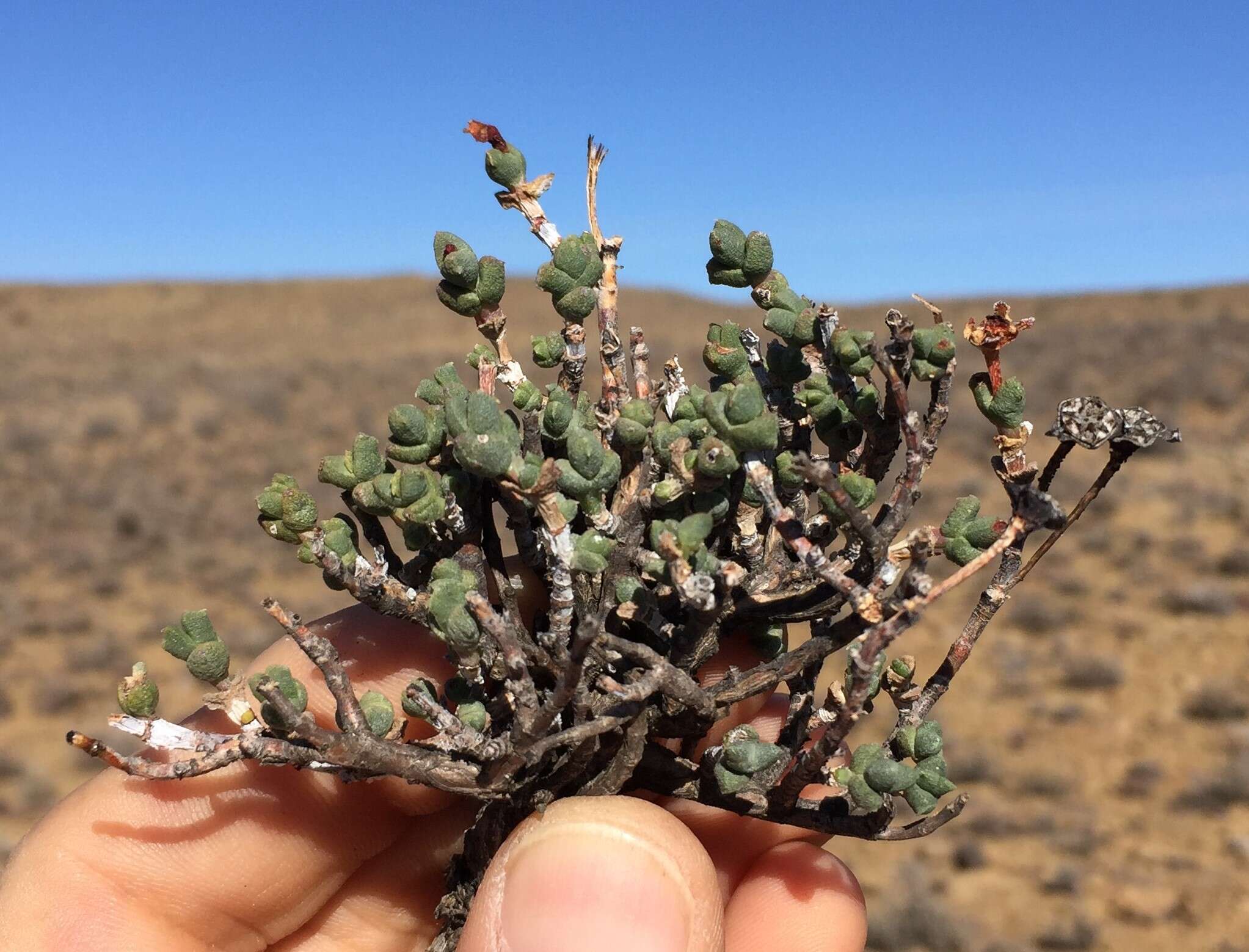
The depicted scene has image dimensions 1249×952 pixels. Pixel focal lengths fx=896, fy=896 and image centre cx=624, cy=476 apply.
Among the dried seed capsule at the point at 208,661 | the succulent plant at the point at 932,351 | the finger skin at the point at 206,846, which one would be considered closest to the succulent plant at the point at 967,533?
the succulent plant at the point at 932,351

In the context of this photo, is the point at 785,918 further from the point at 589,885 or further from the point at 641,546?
the point at 641,546

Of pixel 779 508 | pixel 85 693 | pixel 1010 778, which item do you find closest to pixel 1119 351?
pixel 1010 778

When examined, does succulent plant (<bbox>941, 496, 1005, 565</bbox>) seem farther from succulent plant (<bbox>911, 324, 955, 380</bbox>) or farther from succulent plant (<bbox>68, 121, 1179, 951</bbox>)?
succulent plant (<bbox>911, 324, 955, 380</bbox>)

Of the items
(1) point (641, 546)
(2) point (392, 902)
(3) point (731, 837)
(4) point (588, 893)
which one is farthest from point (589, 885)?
(2) point (392, 902)

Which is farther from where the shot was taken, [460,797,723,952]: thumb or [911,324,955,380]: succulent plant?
[460,797,723,952]: thumb

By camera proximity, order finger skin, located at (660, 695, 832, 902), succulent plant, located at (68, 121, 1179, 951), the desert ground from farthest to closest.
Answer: the desert ground
finger skin, located at (660, 695, 832, 902)
succulent plant, located at (68, 121, 1179, 951)

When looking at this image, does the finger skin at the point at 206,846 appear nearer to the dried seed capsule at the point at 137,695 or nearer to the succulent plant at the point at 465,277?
the dried seed capsule at the point at 137,695

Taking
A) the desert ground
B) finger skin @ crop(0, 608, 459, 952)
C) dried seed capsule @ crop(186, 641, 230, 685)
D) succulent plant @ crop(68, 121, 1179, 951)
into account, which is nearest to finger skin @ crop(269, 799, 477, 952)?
finger skin @ crop(0, 608, 459, 952)
